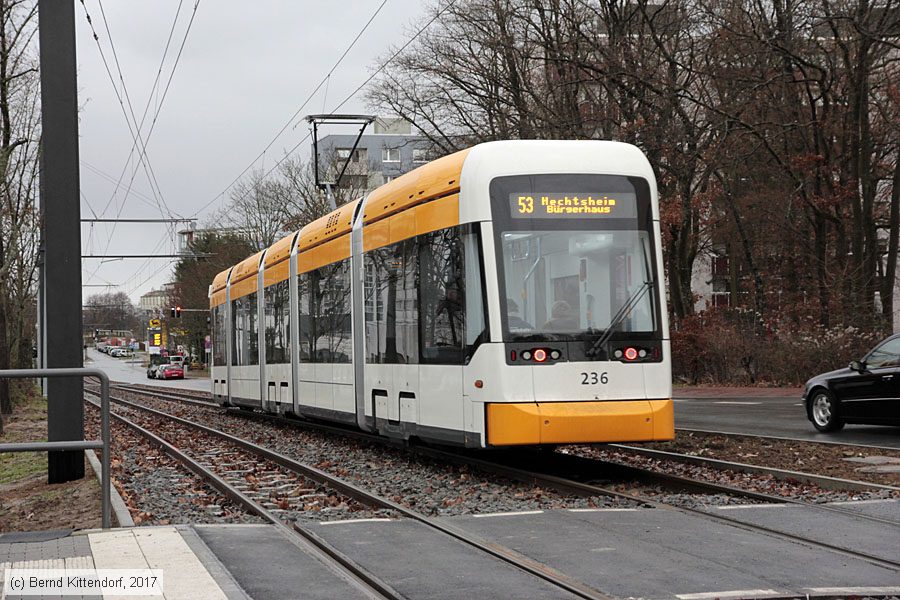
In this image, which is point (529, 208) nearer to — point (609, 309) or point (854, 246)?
point (609, 309)

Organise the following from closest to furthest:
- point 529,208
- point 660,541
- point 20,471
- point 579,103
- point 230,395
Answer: point 660,541, point 529,208, point 20,471, point 230,395, point 579,103

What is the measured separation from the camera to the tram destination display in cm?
1172

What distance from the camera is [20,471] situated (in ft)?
54.1

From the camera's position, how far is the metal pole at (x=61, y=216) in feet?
37.2

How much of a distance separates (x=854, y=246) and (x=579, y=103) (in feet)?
31.8

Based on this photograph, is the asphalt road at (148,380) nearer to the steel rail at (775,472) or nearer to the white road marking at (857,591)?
the steel rail at (775,472)

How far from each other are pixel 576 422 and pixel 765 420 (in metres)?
9.82

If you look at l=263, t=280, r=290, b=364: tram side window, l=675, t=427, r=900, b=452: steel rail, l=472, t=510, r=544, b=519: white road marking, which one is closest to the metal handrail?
l=472, t=510, r=544, b=519: white road marking

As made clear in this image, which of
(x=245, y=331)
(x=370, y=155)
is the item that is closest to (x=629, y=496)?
(x=245, y=331)

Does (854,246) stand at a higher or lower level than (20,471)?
higher

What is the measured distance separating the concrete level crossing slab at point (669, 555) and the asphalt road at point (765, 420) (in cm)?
753

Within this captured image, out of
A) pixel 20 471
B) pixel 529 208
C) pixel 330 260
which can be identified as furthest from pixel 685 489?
pixel 20 471

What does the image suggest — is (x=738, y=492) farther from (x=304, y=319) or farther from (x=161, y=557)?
(x=304, y=319)

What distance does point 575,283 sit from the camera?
1167 centimetres
